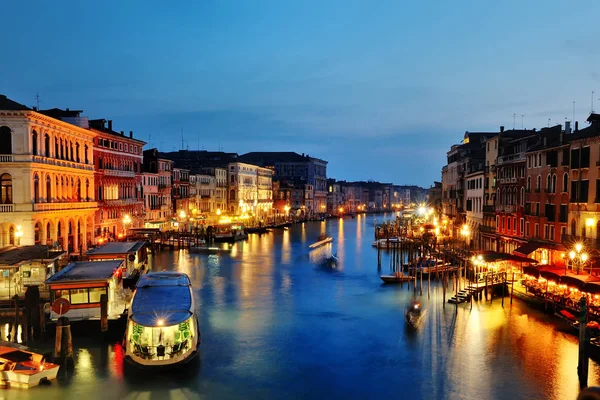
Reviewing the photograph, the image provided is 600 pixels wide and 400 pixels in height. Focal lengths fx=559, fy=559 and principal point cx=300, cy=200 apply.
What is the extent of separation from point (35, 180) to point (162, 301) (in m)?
15.8

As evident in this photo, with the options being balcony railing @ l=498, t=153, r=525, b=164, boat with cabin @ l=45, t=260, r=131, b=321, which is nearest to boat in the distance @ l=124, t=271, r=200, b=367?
boat with cabin @ l=45, t=260, r=131, b=321

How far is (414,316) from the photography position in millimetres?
22656

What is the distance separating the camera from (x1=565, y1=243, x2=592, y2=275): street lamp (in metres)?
24.7

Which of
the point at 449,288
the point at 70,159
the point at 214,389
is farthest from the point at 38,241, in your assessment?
the point at 449,288

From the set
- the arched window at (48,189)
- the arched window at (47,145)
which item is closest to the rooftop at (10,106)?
the arched window at (47,145)

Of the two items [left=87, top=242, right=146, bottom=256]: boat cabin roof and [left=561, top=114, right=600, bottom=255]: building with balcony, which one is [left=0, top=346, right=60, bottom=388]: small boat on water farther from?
[left=561, top=114, right=600, bottom=255]: building with balcony

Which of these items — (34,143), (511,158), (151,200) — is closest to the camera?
(34,143)

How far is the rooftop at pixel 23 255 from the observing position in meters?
22.1

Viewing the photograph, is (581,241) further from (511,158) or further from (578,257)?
(511,158)

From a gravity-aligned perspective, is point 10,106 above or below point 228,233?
above

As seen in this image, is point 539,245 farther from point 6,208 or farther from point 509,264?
point 6,208

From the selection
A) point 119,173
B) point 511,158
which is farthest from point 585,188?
point 119,173

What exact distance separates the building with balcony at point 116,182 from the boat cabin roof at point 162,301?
72.3ft

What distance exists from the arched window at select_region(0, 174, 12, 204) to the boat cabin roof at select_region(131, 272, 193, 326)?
12562 mm
